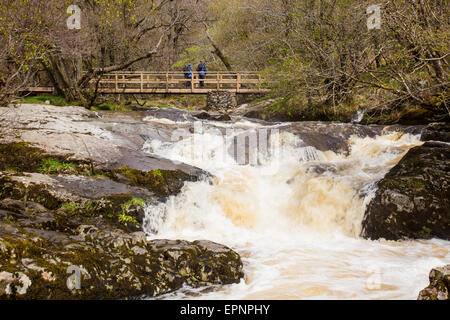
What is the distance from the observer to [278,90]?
1738 cm

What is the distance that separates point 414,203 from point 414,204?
2cm

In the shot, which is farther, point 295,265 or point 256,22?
point 256,22

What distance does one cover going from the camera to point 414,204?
7.81m

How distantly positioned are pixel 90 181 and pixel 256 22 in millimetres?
19888

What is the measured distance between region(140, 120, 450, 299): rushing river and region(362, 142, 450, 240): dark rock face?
0.85ft

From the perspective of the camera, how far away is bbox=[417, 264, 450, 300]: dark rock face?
387cm

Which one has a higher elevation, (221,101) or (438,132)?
(221,101)

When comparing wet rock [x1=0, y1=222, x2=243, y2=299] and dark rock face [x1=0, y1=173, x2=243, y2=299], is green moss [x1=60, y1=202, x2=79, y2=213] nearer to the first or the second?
dark rock face [x1=0, y1=173, x2=243, y2=299]

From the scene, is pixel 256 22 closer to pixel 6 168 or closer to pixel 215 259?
pixel 6 168

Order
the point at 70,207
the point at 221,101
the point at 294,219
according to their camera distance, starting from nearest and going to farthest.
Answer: the point at 70,207
the point at 294,219
the point at 221,101

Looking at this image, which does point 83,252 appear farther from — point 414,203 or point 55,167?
point 414,203

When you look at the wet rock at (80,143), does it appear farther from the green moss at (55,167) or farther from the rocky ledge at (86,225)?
the green moss at (55,167)

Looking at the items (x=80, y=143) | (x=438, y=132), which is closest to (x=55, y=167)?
(x=80, y=143)

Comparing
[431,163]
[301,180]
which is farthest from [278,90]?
[431,163]
